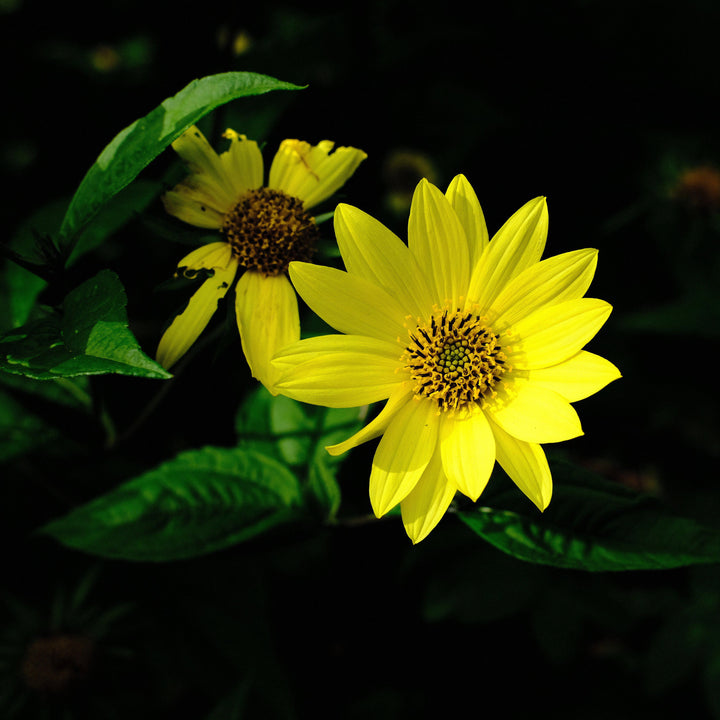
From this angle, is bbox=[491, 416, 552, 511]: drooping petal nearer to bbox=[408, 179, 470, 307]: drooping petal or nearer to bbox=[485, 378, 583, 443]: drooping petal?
bbox=[485, 378, 583, 443]: drooping petal

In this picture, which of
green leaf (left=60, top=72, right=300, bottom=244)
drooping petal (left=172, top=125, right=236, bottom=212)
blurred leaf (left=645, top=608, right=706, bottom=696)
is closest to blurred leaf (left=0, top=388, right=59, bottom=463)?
green leaf (left=60, top=72, right=300, bottom=244)

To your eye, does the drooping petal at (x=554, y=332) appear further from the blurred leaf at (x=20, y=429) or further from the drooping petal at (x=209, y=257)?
the blurred leaf at (x=20, y=429)

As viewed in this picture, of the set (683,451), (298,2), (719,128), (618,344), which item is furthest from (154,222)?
(719,128)

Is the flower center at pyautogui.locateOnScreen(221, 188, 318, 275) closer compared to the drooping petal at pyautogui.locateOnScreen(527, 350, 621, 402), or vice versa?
the drooping petal at pyautogui.locateOnScreen(527, 350, 621, 402)

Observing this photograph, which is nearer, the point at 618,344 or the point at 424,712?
the point at 424,712

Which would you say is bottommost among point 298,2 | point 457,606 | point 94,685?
point 94,685

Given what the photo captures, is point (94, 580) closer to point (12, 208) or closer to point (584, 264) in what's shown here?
point (12, 208)

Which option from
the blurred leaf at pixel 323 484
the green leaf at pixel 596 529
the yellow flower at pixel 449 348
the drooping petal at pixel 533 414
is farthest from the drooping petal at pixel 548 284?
the blurred leaf at pixel 323 484
